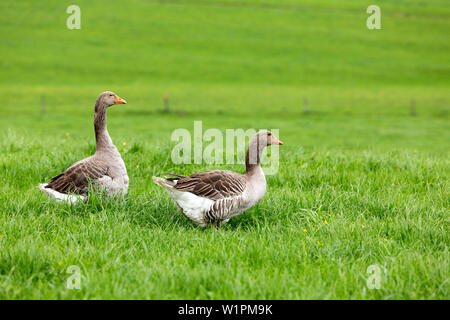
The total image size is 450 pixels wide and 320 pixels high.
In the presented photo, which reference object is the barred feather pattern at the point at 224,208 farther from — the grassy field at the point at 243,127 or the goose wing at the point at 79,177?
the goose wing at the point at 79,177

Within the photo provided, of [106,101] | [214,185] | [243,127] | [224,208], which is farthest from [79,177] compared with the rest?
[243,127]

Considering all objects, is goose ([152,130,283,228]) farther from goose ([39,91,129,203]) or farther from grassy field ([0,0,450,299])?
goose ([39,91,129,203])

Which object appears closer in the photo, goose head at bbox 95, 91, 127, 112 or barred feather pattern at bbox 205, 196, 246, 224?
barred feather pattern at bbox 205, 196, 246, 224

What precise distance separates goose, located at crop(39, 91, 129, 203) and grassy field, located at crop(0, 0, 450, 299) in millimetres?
218

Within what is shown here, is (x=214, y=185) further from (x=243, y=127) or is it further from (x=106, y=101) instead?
(x=243, y=127)

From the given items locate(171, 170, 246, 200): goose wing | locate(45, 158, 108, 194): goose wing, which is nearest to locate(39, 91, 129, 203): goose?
locate(45, 158, 108, 194): goose wing

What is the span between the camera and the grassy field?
4.82 meters

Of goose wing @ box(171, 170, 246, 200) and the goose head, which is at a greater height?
the goose head

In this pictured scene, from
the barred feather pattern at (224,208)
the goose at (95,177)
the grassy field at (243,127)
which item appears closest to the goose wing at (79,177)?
the goose at (95,177)

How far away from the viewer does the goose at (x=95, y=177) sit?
6746mm

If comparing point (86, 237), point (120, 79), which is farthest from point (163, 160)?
point (120, 79)

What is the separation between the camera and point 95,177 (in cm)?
683
